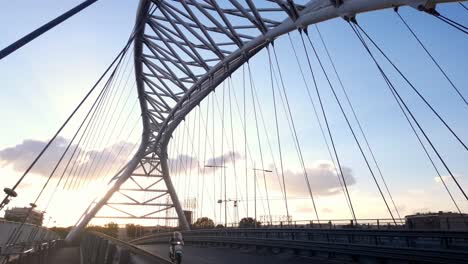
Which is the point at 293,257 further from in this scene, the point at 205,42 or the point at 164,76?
the point at 164,76

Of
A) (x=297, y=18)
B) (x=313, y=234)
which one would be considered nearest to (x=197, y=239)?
(x=313, y=234)

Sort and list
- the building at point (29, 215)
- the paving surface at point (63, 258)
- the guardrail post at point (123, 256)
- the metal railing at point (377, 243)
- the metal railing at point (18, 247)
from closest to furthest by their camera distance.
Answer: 1. the metal railing at point (18, 247)
2. the metal railing at point (377, 243)
3. the guardrail post at point (123, 256)
4. the building at point (29, 215)
5. the paving surface at point (63, 258)

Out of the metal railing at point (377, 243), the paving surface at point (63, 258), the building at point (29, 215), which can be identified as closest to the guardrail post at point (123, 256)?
the building at point (29, 215)

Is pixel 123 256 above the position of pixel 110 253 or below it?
below

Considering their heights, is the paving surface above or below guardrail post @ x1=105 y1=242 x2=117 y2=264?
above

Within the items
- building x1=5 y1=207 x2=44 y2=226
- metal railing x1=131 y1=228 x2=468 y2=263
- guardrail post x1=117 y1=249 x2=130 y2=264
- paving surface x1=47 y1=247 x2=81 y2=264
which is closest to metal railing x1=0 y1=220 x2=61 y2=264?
building x1=5 y1=207 x2=44 y2=226

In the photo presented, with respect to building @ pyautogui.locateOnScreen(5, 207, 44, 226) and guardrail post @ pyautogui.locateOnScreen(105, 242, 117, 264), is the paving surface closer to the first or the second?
building @ pyautogui.locateOnScreen(5, 207, 44, 226)

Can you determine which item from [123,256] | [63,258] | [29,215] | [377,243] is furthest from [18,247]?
[63,258]

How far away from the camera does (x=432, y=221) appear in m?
24.6

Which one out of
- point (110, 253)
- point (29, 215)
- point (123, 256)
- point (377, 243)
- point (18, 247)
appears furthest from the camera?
point (377, 243)

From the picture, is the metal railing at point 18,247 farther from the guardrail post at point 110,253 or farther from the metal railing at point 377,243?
the metal railing at point 377,243

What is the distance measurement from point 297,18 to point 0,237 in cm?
1853

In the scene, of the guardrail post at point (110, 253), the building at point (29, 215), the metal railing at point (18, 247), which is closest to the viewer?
the metal railing at point (18, 247)

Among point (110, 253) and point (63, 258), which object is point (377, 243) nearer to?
point (110, 253)
